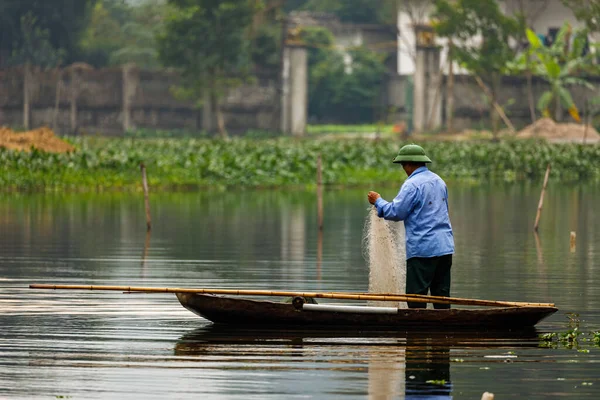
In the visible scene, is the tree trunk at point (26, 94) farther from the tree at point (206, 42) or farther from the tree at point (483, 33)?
the tree at point (483, 33)

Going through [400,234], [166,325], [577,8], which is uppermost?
[577,8]

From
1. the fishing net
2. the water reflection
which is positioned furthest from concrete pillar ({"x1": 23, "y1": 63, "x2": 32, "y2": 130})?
the water reflection

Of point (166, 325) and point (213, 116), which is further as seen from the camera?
point (213, 116)

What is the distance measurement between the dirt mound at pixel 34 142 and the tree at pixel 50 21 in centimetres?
1858

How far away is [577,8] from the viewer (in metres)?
54.4

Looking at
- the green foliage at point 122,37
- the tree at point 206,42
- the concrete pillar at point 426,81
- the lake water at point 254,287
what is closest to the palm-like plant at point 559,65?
the concrete pillar at point 426,81

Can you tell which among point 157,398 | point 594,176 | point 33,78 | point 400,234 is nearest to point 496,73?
point 594,176

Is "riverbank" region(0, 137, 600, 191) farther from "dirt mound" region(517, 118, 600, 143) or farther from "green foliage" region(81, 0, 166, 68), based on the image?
"green foliage" region(81, 0, 166, 68)

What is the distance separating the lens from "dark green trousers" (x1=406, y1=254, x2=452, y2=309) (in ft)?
41.3

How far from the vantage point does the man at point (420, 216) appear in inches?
487

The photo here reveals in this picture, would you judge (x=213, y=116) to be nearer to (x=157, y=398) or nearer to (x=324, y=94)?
(x=324, y=94)

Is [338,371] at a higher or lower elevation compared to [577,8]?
lower

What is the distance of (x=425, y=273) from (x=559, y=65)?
4019 centimetres

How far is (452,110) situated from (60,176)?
828 inches
